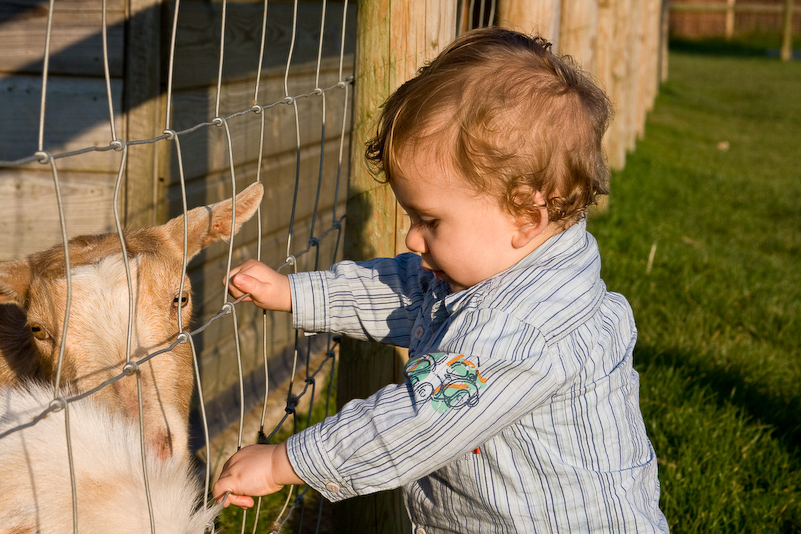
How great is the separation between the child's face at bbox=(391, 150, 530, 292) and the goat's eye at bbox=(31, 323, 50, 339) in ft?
4.79

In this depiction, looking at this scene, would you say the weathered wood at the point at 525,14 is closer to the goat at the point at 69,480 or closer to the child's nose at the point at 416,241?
the child's nose at the point at 416,241

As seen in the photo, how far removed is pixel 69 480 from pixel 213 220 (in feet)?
5.15

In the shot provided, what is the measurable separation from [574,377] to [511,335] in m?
0.24

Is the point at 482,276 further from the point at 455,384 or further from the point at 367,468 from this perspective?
the point at 367,468

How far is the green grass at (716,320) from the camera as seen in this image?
326 centimetres

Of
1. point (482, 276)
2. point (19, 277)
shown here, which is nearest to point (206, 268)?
point (19, 277)

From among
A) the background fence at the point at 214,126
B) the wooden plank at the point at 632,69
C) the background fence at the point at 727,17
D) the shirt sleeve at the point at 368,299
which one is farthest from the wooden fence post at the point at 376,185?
the background fence at the point at 727,17

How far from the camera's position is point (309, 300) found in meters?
2.41

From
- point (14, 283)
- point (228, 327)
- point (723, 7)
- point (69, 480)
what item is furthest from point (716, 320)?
point (723, 7)

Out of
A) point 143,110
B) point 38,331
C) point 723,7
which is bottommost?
point 38,331

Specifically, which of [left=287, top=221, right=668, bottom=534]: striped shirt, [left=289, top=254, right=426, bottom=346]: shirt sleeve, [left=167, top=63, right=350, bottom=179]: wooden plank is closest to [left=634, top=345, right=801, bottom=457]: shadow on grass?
[left=287, top=221, right=668, bottom=534]: striped shirt

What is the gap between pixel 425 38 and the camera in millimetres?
2562

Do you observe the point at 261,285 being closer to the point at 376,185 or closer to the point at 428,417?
the point at 376,185

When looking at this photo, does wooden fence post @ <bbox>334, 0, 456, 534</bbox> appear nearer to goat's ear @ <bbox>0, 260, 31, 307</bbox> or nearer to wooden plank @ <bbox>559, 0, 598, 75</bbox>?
goat's ear @ <bbox>0, 260, 31, 307</bbox>
